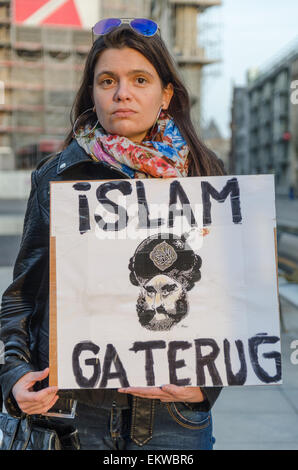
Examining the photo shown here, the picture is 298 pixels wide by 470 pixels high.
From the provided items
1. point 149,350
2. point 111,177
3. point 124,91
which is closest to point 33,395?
point 149,350

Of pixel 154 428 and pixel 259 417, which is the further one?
pixel 259 417

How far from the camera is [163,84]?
1.75 m

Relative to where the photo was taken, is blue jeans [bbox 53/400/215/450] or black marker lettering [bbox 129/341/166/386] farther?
blue jeans [bbox 53/400/215/450]

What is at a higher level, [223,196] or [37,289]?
[223,196]

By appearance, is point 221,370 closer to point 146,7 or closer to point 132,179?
point 132,179

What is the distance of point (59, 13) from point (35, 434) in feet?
19.0

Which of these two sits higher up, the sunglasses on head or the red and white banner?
the red and white banner

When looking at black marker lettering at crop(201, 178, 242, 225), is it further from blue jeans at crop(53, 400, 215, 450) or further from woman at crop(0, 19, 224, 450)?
blue jeans at crop(53, 400, 215, 450)

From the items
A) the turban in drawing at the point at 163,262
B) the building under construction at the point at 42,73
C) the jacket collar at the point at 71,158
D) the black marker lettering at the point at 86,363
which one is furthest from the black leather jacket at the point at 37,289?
the building under construction at the point at 42,73

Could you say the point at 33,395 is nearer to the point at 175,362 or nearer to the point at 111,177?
the point at 175,362

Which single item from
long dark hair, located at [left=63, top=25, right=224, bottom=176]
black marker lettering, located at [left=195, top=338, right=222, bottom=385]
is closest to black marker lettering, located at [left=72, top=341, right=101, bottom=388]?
black marker lettering, located at [left=195, top=338, right=222, bottom=385]

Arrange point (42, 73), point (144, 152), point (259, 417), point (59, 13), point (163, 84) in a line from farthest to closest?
point (42, 73)
point (59, 13)
point (259, 417)
point (163, 84)
point (144, 152)

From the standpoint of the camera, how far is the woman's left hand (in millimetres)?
1475

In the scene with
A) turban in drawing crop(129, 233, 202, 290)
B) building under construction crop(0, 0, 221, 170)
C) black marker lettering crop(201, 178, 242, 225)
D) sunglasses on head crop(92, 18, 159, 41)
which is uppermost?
building under construction crop(0, 0, 221, 170)
